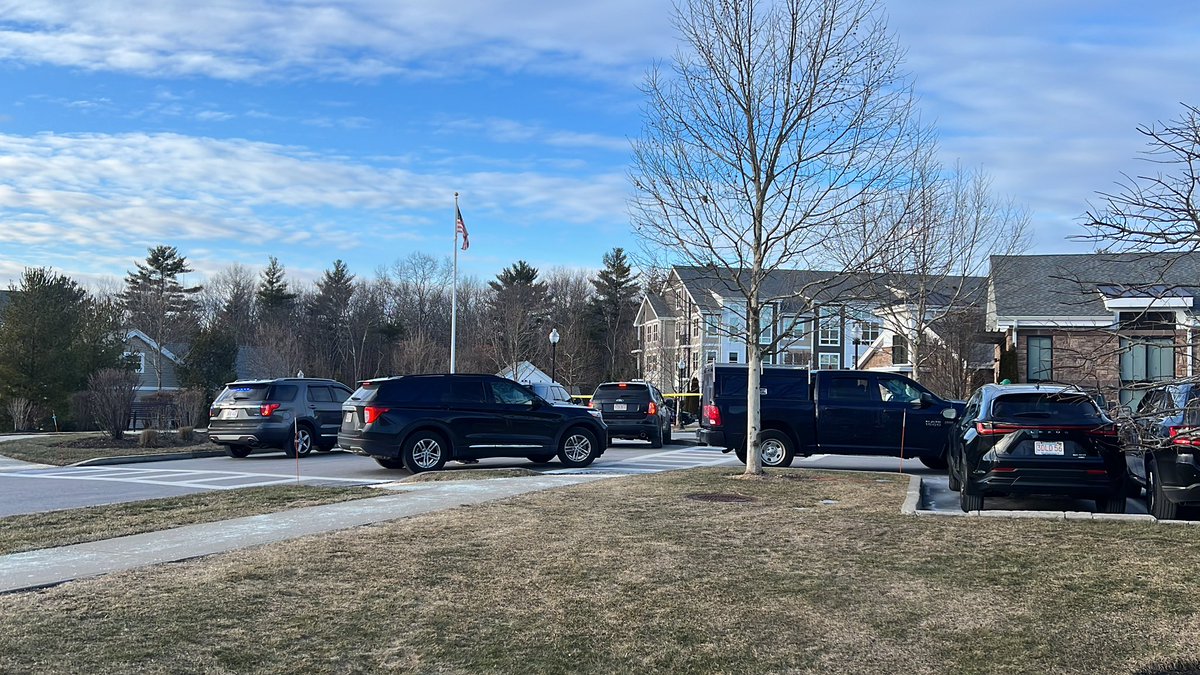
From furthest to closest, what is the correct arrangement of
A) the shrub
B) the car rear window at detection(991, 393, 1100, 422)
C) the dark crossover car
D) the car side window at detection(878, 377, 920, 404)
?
the dark crossover car, the shrub, the car side window at detection(878, 377, 920, 404), the car rear window at detection(991, 393, 1100, 422)

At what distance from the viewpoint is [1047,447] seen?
451 inches

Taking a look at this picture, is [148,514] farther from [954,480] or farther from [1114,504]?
[1114,504]

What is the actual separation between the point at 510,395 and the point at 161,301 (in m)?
53.8

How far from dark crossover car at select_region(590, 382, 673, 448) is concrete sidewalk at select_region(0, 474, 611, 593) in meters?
12.6

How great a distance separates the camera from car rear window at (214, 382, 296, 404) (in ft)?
72.4

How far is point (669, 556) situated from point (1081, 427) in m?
5.77

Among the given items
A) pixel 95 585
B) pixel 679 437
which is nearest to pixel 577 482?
pixel 95 585

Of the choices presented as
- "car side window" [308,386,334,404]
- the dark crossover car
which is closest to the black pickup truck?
the dark crossover car

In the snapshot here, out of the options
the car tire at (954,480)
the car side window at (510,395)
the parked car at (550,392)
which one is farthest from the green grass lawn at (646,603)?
the parked car at (550,392)

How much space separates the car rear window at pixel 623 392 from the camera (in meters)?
26.9

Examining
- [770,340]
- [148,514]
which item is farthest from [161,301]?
[148,514]

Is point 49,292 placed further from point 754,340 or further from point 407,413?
point 754,340

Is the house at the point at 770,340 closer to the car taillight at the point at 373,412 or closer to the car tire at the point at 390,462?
the car tire at the point at 390,462

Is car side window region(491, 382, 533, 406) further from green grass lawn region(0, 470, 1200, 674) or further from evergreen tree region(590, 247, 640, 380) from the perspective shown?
evergreen tree region(590, 247, 640, 380)
